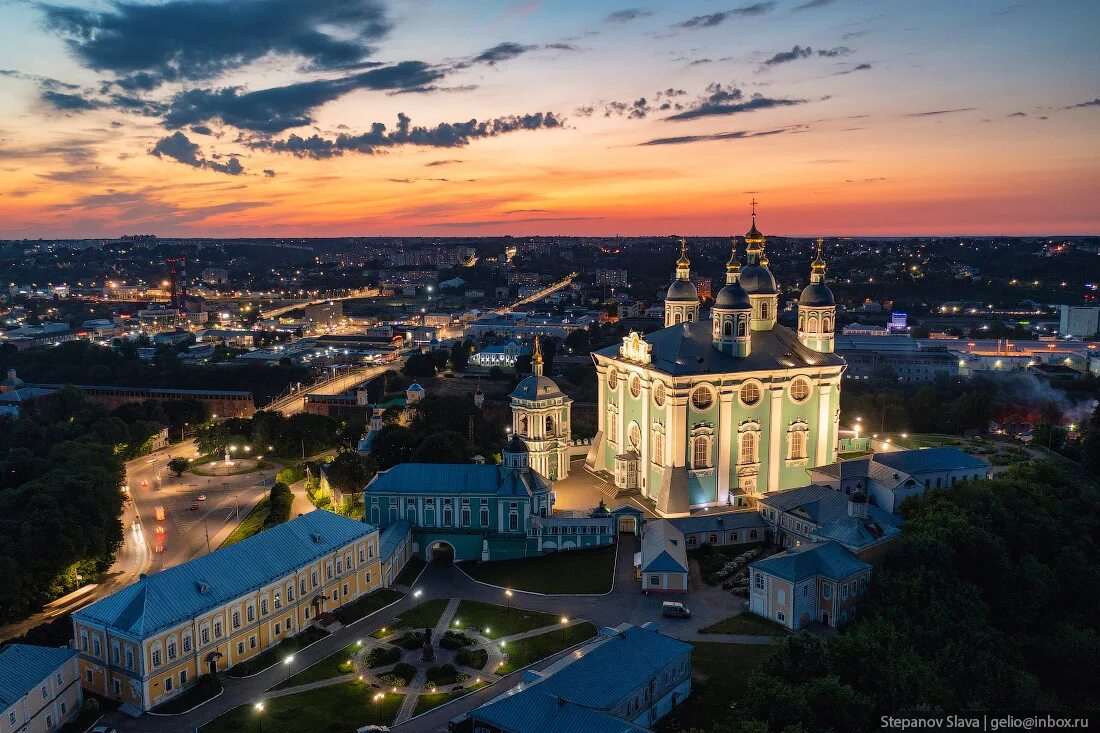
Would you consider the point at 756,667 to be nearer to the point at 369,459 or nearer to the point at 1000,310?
the point at 369,459

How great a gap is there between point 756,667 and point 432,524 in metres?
15.0

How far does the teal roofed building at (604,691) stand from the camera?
19.7m

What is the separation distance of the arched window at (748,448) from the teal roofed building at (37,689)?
2638 centimetres

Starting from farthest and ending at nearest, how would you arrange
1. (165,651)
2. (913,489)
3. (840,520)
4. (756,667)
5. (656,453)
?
(656,453)
(913,489)
(840,520)
(756,667)
(165,651)

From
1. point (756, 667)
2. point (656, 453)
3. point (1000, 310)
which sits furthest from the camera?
point (1000, 310)

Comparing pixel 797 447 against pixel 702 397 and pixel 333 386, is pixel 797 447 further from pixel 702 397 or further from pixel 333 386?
pixel 333 386

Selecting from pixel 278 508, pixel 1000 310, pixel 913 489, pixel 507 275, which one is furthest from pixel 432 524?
pixel 507 275

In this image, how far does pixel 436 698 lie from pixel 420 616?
5.52 meters

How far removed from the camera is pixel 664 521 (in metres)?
32.2

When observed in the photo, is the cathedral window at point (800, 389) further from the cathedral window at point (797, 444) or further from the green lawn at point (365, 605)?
the green lawn at point (365, 605)

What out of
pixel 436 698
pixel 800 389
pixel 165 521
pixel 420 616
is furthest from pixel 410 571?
Answer: pixel 800 389

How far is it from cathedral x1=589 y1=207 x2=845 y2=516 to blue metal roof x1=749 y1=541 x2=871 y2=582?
7263 mm

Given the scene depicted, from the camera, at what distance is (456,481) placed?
34625mm

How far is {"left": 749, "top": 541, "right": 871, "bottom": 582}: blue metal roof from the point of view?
2767cm
